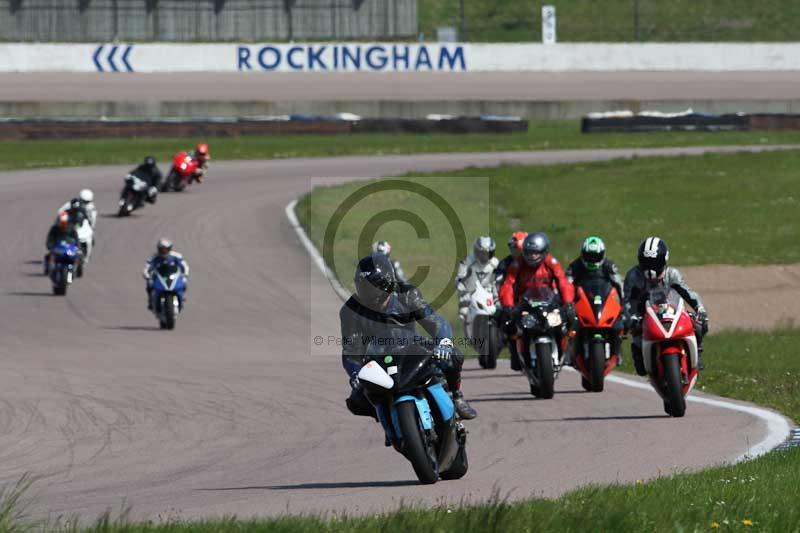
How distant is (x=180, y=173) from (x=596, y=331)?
81.6 feet

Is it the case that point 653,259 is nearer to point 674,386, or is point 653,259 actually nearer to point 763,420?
point 674,386

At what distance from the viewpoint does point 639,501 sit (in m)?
8.84

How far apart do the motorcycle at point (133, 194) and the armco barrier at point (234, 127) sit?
37.3 ft

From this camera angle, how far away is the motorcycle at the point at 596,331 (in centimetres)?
1596

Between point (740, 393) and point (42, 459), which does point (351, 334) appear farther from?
point (740, 393)

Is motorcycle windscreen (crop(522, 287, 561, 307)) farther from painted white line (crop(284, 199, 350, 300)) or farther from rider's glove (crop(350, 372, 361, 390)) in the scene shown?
painted white line (crop(284, 199, 350, 300))

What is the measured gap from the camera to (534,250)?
1630 centimetres

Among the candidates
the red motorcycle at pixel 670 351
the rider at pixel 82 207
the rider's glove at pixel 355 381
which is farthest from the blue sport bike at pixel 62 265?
the rider's glove at pixel 355 381

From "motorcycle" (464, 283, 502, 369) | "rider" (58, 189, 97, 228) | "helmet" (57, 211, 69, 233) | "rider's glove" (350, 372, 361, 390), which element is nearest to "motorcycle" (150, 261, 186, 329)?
"helmet" (57, 211, 69, 233)

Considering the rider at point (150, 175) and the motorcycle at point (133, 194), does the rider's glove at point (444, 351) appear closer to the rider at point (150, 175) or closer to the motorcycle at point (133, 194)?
the motorcycle at point (133, 194)

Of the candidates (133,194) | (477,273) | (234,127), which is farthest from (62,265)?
(234,127)

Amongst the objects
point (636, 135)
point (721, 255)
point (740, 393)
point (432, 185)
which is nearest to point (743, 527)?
point (740, 393)

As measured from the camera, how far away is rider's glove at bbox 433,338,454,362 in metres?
10.2

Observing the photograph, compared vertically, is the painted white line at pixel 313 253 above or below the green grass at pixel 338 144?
below
